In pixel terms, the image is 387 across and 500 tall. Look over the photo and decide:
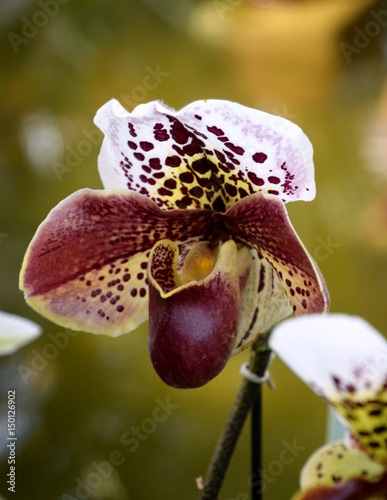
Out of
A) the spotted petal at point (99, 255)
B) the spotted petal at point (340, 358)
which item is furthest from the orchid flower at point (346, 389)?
the spotted petal at point (99, 255)

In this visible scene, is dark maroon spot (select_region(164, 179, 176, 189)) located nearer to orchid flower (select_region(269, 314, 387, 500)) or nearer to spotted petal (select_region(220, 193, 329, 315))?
spotted petal (select_region(220, 193, 329, 315))

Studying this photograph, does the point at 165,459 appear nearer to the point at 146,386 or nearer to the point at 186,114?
the point at 146,386

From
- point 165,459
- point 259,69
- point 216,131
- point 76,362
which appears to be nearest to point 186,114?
point 216,131

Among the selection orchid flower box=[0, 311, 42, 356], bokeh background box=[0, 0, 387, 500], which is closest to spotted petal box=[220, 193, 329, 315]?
orchid flower box=[0, 311, 42, 356]

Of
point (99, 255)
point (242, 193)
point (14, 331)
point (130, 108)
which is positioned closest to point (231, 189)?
point (242, 193)

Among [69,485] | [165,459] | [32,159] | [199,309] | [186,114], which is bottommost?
[69,485]
